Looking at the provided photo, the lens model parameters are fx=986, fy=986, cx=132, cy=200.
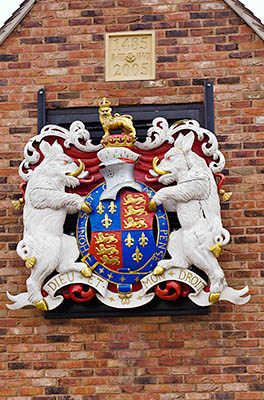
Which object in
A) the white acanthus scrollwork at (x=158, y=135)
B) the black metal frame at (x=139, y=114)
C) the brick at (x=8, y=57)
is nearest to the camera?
the white acanthus scrollwork at (x=158, y=135)

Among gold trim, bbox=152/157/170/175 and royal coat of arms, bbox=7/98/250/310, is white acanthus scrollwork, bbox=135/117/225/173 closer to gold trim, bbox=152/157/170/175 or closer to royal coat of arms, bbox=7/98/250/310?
royal coat of arms, bbox=7/98/250/310

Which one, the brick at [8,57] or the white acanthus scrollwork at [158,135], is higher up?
the brick at [8,57]

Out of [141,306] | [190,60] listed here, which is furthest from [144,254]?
[190,60]

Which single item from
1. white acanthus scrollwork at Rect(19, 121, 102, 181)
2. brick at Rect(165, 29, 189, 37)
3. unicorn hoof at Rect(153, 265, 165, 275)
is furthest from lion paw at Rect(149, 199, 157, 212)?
brick at Rect(165, 29, 189, 37)

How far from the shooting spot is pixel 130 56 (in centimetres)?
837

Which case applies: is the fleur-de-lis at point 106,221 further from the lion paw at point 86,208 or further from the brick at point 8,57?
the brick at point 8,57

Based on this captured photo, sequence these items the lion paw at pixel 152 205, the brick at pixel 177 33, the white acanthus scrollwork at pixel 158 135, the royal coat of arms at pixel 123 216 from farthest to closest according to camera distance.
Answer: the brick at pixel 177 33
the white acanthus scrollwork at pixel 158 135
the lion paw at pixel 152 205
the royal coat of arms at pixel 123 216

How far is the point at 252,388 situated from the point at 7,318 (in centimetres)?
200

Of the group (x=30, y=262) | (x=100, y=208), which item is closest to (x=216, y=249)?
(x=100, y=208)

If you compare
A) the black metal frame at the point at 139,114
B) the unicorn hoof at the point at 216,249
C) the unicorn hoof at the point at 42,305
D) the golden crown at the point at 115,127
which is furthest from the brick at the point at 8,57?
the unicorn hoof at the point at 216,249

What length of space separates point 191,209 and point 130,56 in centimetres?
156

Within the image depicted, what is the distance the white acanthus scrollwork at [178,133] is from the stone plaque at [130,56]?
606 mm

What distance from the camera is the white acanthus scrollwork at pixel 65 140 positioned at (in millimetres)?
7887

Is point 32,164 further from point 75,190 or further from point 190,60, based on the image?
point 190,60
